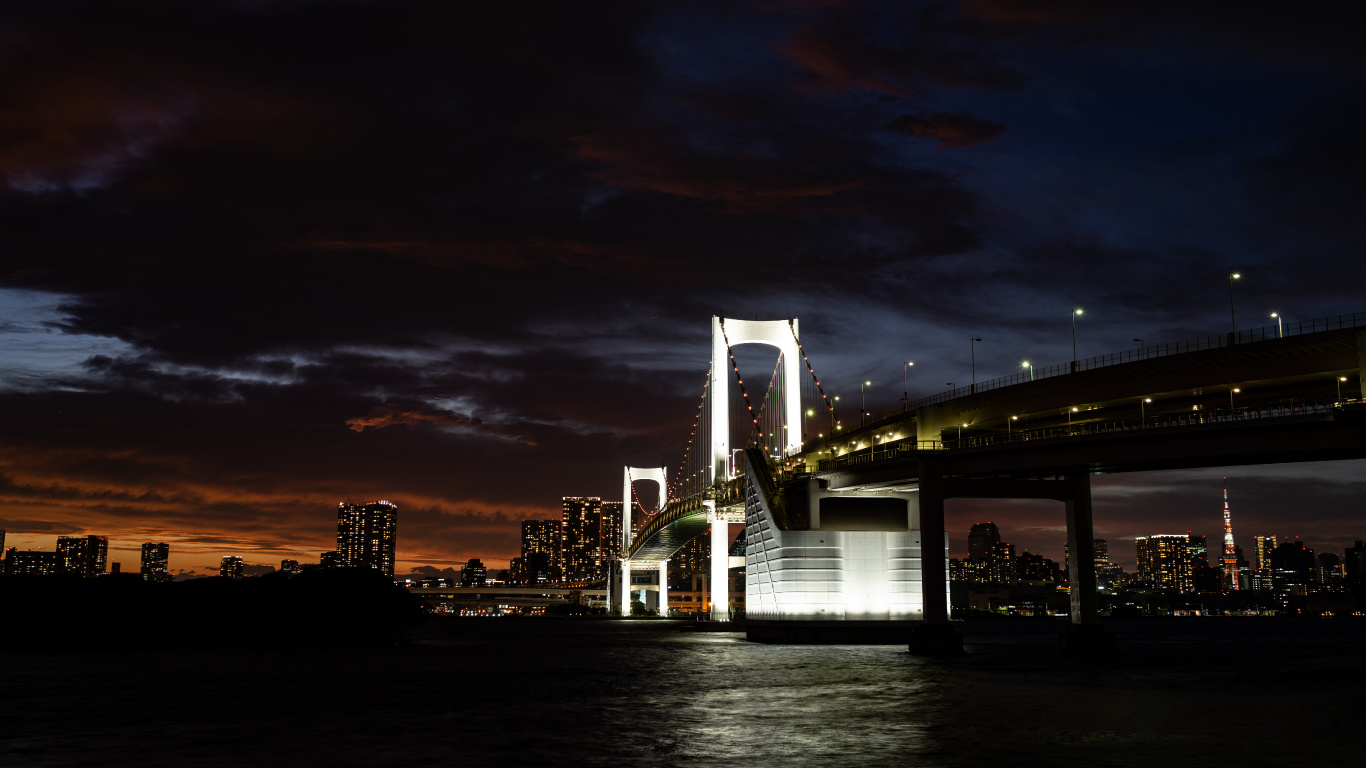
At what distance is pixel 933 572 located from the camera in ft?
186

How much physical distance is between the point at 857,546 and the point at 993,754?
1772 inches

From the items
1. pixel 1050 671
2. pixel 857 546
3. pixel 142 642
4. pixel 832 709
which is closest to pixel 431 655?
pixel 142 642

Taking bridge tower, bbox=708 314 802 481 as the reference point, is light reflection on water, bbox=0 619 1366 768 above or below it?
below

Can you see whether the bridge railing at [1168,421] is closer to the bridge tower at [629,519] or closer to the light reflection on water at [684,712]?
the light reflection on water at [684,712]

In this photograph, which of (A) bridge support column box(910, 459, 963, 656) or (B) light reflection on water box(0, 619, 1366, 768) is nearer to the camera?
(B) light reflection on water box(0, 619, 1366, 768)

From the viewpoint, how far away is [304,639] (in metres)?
81.1

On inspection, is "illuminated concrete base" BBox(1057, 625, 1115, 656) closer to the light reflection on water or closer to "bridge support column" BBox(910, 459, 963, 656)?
the light reflection on water

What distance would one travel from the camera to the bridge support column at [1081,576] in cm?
6119

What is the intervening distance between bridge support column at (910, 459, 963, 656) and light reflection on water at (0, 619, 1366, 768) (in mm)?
1380

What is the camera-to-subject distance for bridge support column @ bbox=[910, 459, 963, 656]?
56.5 metres

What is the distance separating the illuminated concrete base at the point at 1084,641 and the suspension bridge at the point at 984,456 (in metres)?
0.10

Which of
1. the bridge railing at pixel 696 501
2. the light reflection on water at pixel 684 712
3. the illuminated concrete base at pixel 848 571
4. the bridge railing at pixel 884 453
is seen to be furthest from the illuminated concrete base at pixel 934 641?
the bridge railing at pixel 696 501

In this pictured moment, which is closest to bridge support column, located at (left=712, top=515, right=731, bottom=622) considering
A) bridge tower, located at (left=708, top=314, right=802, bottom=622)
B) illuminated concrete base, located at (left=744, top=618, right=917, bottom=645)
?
bridge tower, located at (left=708, top=314, right=802, bottom=622)

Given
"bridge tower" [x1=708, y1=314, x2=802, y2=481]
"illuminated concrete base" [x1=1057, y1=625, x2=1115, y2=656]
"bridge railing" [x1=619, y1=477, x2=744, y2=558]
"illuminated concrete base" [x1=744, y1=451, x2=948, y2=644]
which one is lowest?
"illuminated concrete base" [x1=1057, y1=625, x2=1115, y2=656]
